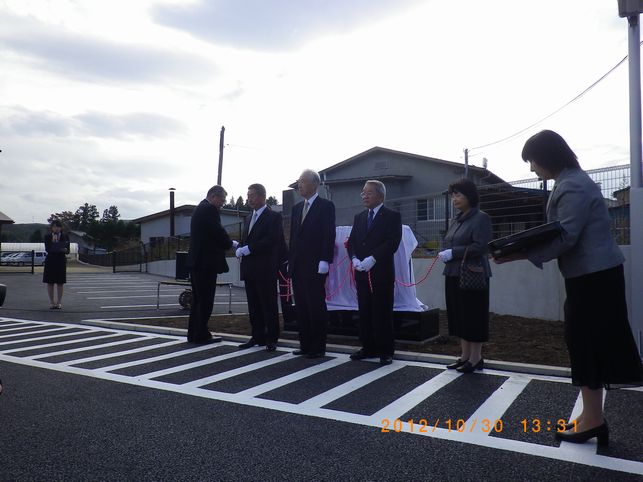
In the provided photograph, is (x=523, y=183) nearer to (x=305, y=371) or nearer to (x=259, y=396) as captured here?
(x=305, y=371)

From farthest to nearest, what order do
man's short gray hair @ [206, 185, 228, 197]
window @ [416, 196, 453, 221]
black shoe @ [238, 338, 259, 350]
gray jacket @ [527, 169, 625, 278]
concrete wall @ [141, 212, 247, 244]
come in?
concrete wall @ [141, 212, 247, 244] < window @ [416, 196, 453, 221] < man's short gray hair @ [206, 185, 228, 197] < black shoe @ [238, 338, 259, 350] < gray jacket @ [527, 169, 625, 278]

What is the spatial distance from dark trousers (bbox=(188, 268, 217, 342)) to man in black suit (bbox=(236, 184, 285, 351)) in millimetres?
607

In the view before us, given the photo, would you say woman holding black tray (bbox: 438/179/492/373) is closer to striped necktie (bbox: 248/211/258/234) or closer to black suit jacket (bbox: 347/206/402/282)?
black suit jacket (bbox: 347/206/402/282)

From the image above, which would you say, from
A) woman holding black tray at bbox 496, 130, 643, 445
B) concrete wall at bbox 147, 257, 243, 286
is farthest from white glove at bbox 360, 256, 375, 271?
concrete wall at bbox 147, 257, 243, 286

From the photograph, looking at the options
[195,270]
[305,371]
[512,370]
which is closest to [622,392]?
[512,370]

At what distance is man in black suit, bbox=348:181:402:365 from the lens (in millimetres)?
5215

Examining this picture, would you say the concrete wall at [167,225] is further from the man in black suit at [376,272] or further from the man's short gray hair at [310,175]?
the man in black suit at [376,272]

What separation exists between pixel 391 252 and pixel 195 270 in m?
2.67

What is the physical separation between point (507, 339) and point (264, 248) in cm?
327

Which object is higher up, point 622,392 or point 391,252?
point 391,252

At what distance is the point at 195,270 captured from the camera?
21.2ft

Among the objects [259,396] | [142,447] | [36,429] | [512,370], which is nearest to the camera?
[142,447]

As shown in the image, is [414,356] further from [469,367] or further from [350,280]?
[350,280]

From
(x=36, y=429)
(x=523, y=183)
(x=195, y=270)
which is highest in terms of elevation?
(x=523, y=183)
